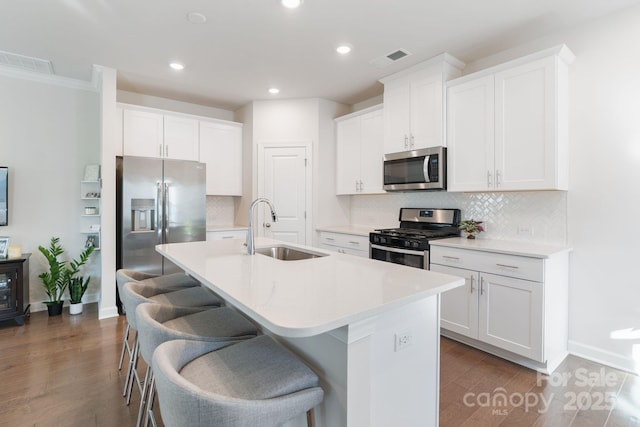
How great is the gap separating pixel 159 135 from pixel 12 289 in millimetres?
2200

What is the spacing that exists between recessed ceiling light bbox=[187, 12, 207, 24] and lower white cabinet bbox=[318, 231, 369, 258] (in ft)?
8.54

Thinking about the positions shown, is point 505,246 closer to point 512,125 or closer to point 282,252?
point 512,125

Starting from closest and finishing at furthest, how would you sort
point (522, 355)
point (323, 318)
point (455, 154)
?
point (323, 318) → point (522, 355) → point (455, 154)

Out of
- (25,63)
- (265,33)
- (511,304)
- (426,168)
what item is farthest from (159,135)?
(511,304)

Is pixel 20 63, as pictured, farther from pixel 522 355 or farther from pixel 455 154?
pixel 522 355

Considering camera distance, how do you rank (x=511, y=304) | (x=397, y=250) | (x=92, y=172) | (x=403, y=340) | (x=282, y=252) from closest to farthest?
(x=403, y=340), (x=511, y=304), (x=282, y=252), (x=397, y=250), (x=92, y=172)

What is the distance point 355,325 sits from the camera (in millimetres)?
1125

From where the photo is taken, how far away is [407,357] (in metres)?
1.41

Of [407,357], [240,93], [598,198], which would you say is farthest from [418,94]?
[407,357]

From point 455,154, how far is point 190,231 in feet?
10.2

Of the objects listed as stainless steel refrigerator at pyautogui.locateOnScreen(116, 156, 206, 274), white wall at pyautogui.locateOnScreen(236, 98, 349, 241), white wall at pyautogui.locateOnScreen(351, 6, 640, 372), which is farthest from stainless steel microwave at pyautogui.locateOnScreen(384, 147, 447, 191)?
stainless steel refrigerator at pyautogui.locateOnScreen(116, 156, 206, 274)

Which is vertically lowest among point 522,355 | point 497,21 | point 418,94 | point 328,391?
point 522,355

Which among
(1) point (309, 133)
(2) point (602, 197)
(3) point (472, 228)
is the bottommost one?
(3) point (472, 228)

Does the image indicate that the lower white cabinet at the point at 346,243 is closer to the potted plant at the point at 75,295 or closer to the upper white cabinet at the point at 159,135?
the upper white cabinet at the point at 159,135
